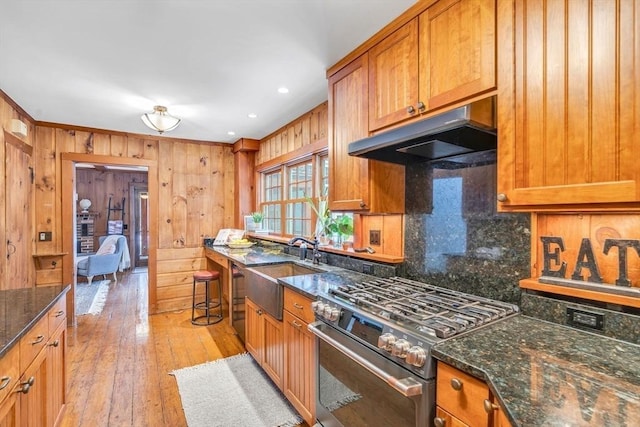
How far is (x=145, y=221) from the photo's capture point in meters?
8.16

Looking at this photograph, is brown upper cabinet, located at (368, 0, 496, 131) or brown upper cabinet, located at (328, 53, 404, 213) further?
brown upper cabinet, located at (328, 53, 404, 213)

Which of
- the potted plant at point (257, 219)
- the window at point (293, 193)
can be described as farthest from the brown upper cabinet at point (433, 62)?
the potted plant at point (257, 219)

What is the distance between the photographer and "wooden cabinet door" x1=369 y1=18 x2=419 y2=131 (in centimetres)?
169

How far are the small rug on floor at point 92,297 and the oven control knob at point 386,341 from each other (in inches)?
181

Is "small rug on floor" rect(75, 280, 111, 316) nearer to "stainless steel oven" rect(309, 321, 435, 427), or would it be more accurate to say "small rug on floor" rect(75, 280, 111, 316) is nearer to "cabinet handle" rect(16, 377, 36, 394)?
"cabinet handle" rect(16, 377, 36, 394)

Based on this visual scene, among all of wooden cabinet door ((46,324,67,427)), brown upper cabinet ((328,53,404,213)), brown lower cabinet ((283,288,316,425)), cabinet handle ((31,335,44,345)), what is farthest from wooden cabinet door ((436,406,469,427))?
wooden cabinet door ((46,324,67,427))

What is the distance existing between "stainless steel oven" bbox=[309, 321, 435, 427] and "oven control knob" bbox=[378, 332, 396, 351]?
0.26 ft

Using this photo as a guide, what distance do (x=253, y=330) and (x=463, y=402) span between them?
2.12 m

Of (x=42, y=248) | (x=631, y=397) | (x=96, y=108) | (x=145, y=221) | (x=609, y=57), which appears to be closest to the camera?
(x=631, y=397)

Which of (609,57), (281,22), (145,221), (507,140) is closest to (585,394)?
(507,140)

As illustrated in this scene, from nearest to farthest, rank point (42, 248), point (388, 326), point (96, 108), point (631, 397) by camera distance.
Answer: point (631, 397) < point (388, 326) < point (96, 108) < point (42, 248)

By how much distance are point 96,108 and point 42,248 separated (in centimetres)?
190

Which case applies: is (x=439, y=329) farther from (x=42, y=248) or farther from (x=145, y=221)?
(x=145, y=221)

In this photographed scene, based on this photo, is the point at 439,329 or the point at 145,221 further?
the point at 145,221
